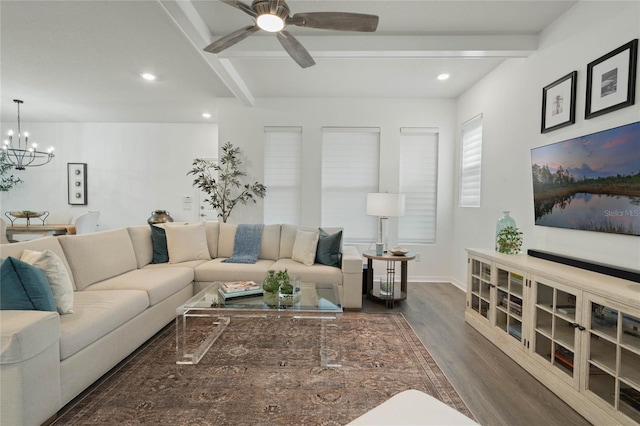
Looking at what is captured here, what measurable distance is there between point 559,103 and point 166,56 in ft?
12.9

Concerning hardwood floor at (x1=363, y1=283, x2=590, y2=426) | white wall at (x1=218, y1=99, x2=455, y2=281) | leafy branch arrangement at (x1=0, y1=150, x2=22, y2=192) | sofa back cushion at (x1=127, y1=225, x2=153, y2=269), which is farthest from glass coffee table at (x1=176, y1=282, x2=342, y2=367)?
leafy branch arrangement at (x1=0, y1=150, x2=22, y2=192)

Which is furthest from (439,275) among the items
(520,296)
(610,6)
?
(610,6)

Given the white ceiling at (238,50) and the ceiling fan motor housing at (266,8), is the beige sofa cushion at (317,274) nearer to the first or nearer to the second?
the white ceiling at (238,50)

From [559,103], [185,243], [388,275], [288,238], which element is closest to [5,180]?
[185,243]

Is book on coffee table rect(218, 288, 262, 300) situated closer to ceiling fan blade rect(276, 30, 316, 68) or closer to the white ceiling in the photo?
ceiling fan blade rect(276, 30, 316, 68)

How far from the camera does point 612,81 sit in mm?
2129

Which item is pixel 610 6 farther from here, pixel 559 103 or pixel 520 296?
pixel 520 296

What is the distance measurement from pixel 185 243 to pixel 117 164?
390cm

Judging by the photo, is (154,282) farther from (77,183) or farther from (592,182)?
(77,183)

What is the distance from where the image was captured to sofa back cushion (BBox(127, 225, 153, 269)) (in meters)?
3.47

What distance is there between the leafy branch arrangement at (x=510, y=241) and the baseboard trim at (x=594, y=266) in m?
0.20

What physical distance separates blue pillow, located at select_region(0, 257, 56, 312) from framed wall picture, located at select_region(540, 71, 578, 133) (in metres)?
3.90

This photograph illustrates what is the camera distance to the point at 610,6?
2182mm

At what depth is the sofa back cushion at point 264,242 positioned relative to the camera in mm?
4016
